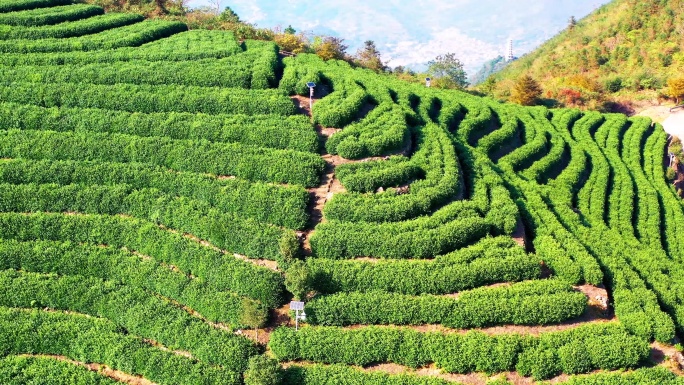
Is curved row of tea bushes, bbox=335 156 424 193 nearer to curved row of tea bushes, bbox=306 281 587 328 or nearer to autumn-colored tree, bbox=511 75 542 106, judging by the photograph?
curved row of tea bushes, bbox=306 281 587 328

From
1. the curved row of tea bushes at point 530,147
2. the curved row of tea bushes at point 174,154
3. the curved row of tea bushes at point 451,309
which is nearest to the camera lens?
the curved row of tea bushes at point 451,309

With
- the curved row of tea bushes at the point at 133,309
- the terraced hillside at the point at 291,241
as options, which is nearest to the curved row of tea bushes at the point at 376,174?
the terraced hillside at the point at 291,241

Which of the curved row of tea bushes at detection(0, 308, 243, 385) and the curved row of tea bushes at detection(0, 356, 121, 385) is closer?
the curved row of tea bushes at detection(0, 308, 243, 385)

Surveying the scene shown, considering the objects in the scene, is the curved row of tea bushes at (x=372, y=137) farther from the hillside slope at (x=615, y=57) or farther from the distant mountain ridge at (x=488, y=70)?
the distant mountain ridge at (x=488, y=70)

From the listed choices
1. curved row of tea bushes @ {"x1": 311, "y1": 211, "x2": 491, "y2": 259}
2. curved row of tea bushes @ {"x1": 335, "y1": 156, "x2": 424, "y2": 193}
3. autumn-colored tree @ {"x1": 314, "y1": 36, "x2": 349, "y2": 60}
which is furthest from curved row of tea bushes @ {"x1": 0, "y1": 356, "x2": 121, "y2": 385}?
autumn-colored tree @ {"x1": 314, "y1": 36, "x2": 349, "y2": 60}

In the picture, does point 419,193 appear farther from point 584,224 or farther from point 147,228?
point 147,228

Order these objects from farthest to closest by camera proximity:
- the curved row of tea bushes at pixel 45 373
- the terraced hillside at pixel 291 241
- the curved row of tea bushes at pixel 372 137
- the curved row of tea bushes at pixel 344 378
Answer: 1. the curved row of tea bushes at pixel 372 137
2. the terraced hillside at pixel 291 241
3. the curved row of tea bushes at pixel 45 373
4. the curved row of tea bushes at pixel 344 378
